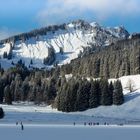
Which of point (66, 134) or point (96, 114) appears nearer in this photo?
point (66, 134)

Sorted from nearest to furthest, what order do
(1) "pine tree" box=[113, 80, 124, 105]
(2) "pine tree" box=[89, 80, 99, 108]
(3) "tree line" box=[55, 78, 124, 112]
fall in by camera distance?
(3) "tree line" box=[55, 78, 124, 112], (1) "pine tree" box=[113, 80, 124, 105], (2) "pine tree" box=[89, 80, 99, 108]

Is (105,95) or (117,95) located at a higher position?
(105,95)

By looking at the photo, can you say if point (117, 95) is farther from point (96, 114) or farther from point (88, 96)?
point (96, 114)

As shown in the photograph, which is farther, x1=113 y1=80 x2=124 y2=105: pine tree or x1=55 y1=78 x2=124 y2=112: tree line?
x1=113 y1=80 x2=124 y2=105: pine tree

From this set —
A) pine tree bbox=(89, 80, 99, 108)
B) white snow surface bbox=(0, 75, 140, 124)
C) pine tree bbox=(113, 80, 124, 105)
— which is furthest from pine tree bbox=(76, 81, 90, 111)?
pine tree bbox=(113, 80, 124, 105)

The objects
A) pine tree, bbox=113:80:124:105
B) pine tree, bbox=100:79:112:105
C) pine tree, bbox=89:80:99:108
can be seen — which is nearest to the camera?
pine tree, bbox=113:80:124:105

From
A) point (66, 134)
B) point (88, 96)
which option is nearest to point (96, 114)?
point (88, 96)

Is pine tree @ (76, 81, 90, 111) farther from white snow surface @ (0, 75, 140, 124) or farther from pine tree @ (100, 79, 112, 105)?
pine tree @ (100, 79, 112, 105)

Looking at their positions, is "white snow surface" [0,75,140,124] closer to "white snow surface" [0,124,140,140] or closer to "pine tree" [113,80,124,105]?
"pine tree" [113,80,124,105]

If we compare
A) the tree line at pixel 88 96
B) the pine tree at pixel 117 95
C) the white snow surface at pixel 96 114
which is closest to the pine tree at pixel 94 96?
the tree line at pixel 88 96

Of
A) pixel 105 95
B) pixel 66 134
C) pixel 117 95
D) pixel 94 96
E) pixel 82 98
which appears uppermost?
pixel 105 95

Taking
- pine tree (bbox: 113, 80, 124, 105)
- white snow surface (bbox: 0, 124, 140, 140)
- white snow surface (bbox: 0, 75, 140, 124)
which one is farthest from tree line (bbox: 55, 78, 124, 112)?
white snow surface (bbox: 0, 124, 140, 140)

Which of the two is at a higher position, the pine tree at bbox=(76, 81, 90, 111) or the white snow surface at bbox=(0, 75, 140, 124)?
the pine tree at bbox=(76, 81, 90, 111)

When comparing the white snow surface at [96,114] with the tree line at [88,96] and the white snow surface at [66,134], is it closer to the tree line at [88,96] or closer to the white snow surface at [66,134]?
the tree line at [88,96]
